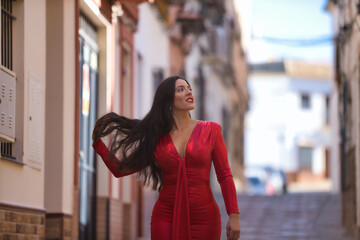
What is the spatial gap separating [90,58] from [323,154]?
1826 inches

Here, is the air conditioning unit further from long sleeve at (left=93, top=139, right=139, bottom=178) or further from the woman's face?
the woman's face

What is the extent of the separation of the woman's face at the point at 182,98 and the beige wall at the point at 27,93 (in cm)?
271

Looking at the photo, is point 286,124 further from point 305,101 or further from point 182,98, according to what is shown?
point 182,98

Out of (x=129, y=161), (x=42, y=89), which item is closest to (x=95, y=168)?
(x=42, y=89)

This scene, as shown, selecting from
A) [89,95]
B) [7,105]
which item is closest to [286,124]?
[89,95]

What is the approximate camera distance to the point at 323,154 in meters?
60.0

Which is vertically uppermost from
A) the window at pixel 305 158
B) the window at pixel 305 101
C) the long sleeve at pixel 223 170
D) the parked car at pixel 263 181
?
the window at pixel 305 101

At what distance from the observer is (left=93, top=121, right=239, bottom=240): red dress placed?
7.20 m

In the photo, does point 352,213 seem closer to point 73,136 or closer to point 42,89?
point 73,136

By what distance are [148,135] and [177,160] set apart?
1.23 ft

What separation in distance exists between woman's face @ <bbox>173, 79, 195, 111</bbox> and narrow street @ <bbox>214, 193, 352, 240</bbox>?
991cm

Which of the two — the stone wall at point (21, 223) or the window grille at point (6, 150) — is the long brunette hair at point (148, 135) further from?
the window grille at point (6, 150)

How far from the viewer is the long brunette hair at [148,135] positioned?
7.57 meters

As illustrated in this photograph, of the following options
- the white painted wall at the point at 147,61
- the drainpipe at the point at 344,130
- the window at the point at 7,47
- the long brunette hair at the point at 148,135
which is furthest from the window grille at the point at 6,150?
the drainpipe at the point at 344,130
